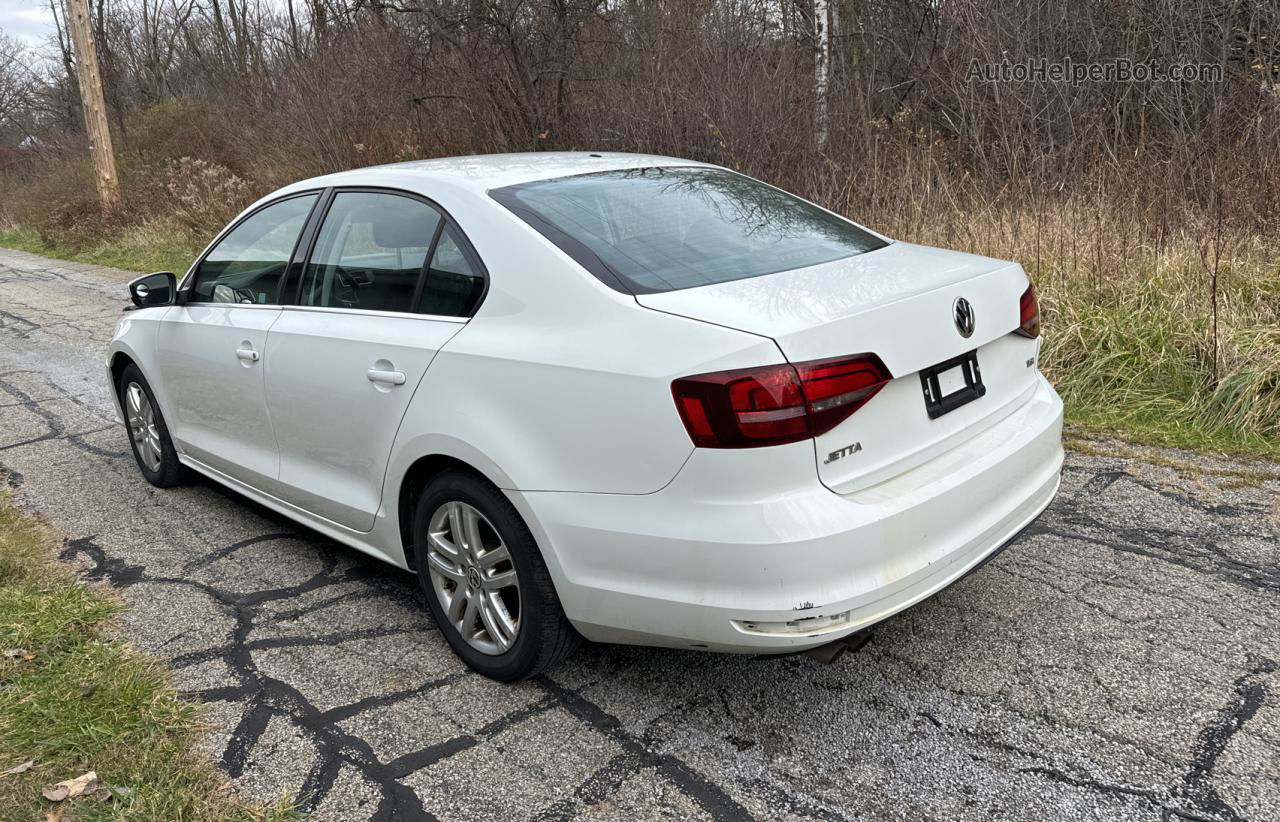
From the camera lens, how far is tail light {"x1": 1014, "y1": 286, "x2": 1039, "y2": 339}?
3168 millimetres

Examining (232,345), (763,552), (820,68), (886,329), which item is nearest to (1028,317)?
(886,329)

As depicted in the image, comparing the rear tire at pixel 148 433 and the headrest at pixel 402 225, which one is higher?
the headrest at pixel 402 225

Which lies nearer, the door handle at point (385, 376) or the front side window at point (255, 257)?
the door handle at point (385, 376)

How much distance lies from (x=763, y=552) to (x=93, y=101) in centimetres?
2134

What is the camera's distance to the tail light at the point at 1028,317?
317 cm

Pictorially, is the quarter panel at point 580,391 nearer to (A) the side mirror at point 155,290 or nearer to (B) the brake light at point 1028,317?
(B) the brake light at point 1028,317

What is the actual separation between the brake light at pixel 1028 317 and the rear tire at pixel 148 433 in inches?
155

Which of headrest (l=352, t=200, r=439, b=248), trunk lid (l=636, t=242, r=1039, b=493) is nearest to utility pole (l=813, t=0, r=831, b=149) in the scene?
Result: headrest (l=352, t=200, r=439, b=248)

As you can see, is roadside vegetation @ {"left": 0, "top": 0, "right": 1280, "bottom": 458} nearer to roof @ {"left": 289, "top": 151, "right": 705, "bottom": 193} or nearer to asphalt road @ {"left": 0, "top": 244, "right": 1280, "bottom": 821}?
asphalt road @ {"left": 0, "top": 244, "right": 1280, "bottom": 821}

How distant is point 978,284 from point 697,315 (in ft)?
3.16

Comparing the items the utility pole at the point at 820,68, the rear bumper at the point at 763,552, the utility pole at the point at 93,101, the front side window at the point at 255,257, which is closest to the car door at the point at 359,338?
the front side window at the point at 255,257

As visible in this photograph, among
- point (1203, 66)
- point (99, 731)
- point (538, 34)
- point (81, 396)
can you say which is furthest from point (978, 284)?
point (538, 34)

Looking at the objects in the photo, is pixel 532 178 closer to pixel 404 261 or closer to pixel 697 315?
pixel 404 261

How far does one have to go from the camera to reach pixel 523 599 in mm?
2891
